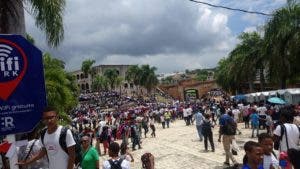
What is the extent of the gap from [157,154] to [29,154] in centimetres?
1166

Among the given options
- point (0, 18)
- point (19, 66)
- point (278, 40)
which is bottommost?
point (19, 66)

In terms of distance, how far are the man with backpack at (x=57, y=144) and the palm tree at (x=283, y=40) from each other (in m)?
21.7

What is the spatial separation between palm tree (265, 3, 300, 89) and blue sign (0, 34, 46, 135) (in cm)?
2175

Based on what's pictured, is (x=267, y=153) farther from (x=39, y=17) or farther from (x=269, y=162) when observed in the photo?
(x=39, y=17)

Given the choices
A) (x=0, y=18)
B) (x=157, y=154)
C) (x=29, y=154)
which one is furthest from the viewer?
(x=157, y=154)

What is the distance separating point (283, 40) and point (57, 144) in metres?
22.8

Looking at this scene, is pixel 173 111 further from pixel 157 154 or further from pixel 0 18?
pixel 0 18

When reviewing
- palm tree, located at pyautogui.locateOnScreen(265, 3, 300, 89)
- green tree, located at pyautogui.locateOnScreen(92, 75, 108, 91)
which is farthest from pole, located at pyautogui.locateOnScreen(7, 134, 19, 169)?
green tree, located at pyautogui.locateOnScreen(92, 75, 108, 91)

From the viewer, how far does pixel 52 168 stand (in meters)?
4.86

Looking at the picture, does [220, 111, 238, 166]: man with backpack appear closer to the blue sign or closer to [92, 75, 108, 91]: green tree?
the blue sign

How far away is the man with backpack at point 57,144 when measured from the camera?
15.5 ft

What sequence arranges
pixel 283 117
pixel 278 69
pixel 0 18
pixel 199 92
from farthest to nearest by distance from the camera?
pixel 199 92 < pixel 278 69 < pixel 0 18 < pixel 283 117

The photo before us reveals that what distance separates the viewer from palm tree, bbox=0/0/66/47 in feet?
27.1

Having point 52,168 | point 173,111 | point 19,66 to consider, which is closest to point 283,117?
point 52,168
